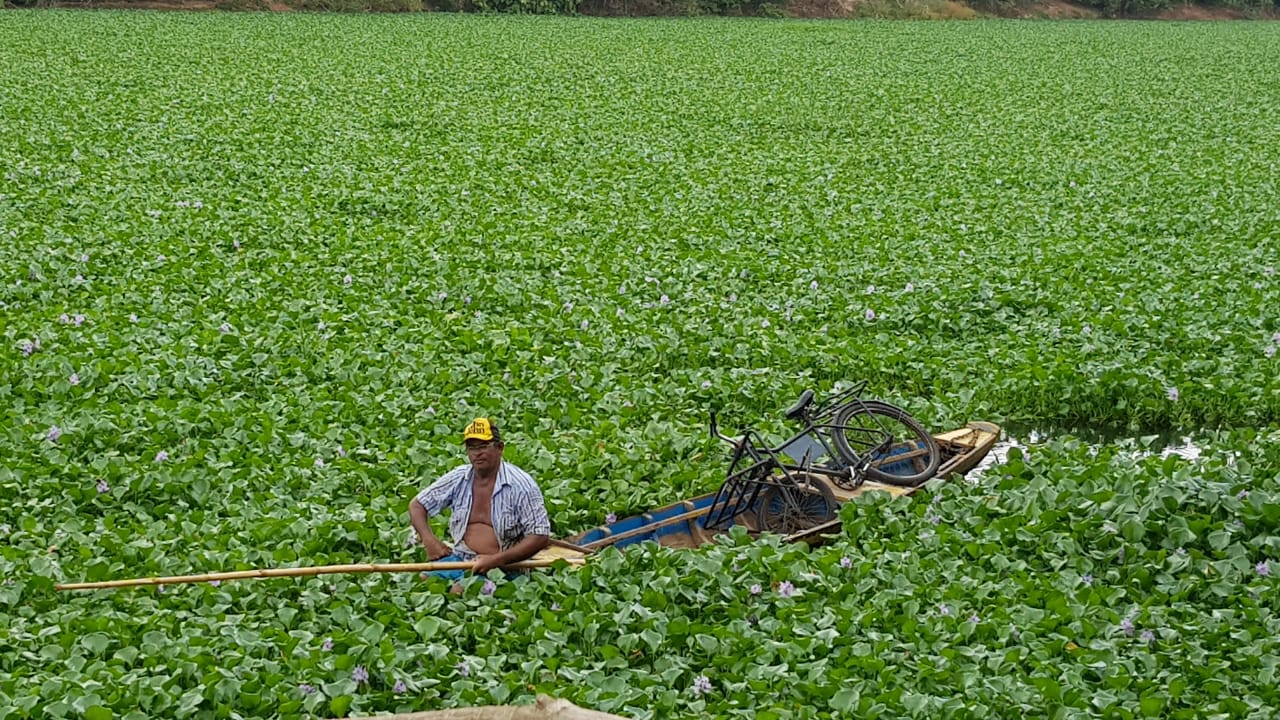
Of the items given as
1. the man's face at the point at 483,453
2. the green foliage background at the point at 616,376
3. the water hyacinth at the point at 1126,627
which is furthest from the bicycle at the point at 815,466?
the water hyacinth at the point at 1126,627

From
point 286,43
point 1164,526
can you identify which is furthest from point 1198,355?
point 286,43

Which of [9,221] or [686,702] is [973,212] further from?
[686,702]

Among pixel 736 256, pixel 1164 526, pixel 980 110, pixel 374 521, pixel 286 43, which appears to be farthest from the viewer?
pixel 286 43

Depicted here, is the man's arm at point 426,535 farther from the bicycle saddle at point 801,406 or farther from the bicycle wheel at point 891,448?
the bicycle wheel at point 891,448

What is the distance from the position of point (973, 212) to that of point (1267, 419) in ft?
23.1

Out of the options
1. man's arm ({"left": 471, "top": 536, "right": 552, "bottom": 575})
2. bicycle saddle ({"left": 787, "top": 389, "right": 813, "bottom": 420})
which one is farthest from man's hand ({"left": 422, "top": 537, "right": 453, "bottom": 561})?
bicycle saddle ({"left": 787, "top": 389, "right": 813, "bottom": 420})

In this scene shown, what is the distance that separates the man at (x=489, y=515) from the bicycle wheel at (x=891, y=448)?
203cm

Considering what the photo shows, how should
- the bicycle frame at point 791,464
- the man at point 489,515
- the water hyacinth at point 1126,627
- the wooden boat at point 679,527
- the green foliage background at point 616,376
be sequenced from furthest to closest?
the bicycle frame at point 791,464 → the wooden boat at point 679,527 → the man at point 489,515 → the water hyacinth at point 1126,627 → the green foliage background at point 616,376

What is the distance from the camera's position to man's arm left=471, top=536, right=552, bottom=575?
20.6 ft

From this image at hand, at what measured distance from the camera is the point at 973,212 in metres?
16.4

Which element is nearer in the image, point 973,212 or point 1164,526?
point 1164,526

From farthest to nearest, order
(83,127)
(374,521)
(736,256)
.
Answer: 1. (83,127)
2. (736,256)
3. (374,521)

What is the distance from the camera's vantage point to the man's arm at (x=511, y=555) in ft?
20.6

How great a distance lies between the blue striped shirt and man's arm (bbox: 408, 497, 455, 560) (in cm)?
4
